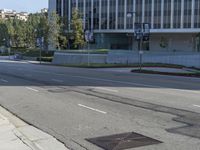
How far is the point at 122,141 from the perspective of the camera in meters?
9.47

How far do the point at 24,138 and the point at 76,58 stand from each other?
60.3 m

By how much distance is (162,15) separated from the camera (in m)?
89.1

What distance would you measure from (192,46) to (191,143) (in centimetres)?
8299

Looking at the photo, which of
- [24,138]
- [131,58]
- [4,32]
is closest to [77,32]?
[131,58]

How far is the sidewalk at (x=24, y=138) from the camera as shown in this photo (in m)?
8.87

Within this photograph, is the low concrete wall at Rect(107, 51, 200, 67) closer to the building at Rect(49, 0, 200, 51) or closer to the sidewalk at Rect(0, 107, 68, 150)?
the building at Rect(49, 0, 200, 51)

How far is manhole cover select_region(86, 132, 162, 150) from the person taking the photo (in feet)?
29.6

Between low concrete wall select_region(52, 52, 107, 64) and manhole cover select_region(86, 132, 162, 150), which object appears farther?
low concrete wall select_region(52, 52, 107, 64)

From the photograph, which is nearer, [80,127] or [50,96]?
[80,127]

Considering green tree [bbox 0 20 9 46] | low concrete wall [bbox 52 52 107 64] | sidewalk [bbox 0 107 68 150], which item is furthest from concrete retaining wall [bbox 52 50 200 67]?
green tree [bbox 0 20 9 46]

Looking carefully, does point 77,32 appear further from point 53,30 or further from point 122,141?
point 122,141

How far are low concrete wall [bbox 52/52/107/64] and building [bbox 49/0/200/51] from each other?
24.2 meters

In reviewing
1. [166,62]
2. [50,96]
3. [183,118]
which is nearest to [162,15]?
[166,62]

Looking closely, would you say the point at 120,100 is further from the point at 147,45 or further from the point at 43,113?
the point at 147,45
